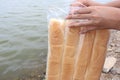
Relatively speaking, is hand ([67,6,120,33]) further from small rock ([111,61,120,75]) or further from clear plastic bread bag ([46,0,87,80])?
small rock ([111,61,120,75])

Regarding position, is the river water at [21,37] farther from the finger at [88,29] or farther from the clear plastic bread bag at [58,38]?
the finger at [88,29]

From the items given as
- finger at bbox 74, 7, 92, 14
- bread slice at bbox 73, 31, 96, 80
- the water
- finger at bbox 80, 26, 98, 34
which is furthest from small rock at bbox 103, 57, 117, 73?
finger at bbox 74, 7, 92, 14

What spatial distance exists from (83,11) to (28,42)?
5045mm

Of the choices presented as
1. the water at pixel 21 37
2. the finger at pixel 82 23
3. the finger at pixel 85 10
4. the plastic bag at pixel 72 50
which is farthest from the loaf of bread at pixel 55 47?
the water at pixel 21 37

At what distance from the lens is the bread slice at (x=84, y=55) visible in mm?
2090

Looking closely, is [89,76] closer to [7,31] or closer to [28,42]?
[28,42]

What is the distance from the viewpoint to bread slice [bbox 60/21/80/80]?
6.84 feet

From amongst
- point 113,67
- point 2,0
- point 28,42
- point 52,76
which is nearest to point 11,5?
point 2,0

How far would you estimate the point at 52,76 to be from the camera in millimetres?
2262

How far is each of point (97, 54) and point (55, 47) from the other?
0.34 meters

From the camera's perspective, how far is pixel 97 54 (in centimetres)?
215

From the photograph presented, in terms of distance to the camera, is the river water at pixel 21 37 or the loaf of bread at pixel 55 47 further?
the river water at pixel 21 37

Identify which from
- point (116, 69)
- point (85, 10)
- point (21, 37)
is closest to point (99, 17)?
point (85, 10)

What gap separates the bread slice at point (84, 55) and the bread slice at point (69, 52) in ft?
0.14
